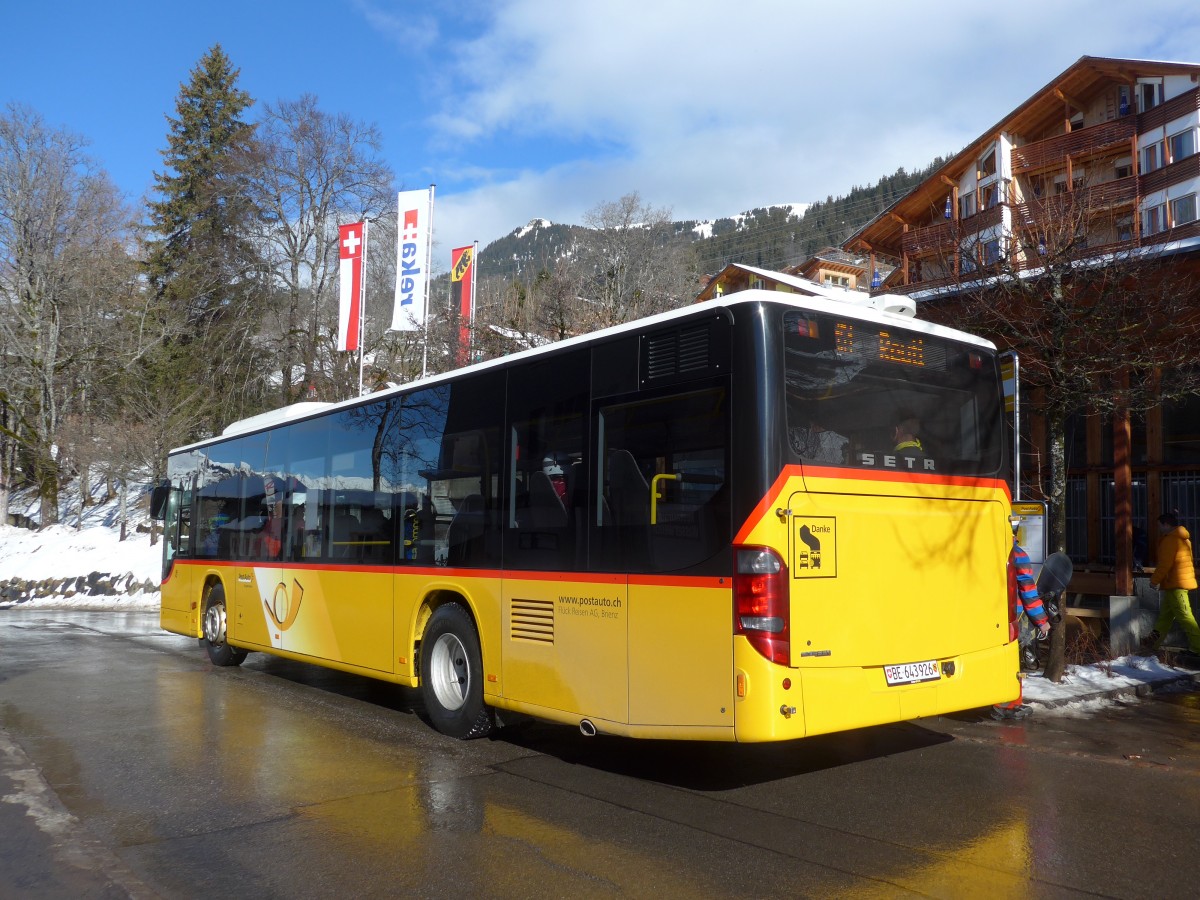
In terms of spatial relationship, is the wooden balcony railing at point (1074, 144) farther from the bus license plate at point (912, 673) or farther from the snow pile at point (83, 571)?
the bus license plate at point (912, 673)

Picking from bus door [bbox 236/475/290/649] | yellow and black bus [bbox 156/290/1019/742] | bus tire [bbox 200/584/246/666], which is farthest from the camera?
bus tire [bbox 200/584/246/666]

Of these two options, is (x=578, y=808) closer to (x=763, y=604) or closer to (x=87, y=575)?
(x=763, y=604)

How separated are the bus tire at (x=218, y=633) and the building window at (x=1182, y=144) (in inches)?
1528

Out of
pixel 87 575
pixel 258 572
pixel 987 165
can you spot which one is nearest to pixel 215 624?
pixel 258 572

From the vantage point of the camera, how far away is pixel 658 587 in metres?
6.16

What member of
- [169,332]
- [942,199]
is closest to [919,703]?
[169,332]

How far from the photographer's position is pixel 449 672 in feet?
27.3

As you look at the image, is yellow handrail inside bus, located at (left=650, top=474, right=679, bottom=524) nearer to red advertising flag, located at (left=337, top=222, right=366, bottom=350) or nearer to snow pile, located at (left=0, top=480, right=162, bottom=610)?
red advertising flag, located at (left=337, top=222, right=366, bottom=350)

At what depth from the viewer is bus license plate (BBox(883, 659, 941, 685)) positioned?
620cm

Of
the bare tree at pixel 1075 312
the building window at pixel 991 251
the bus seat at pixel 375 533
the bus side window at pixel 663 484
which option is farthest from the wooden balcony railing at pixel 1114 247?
the bus seat at pixel 375 533

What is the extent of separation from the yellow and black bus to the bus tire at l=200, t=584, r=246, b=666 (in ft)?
15.6

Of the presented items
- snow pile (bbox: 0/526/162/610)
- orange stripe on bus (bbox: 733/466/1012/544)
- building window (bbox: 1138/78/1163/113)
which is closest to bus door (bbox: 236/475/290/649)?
orange stripe on bus (bbox: 733/466/1012/544)

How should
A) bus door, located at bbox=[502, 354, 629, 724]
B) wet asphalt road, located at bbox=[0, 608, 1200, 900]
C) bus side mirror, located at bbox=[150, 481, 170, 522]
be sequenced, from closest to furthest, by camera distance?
1. wet asphalt road, located at bbox=[0, 608, 1200, 900]
2. bus door, located at bbox=[502, 354, 629, 724]
3. bus side mirror, located at bbox=[150, 481, 170, 522]

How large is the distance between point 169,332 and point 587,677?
37.8 meters
